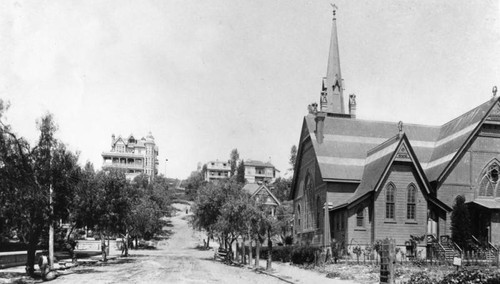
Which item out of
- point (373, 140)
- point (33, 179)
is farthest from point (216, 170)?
point (33, 179)

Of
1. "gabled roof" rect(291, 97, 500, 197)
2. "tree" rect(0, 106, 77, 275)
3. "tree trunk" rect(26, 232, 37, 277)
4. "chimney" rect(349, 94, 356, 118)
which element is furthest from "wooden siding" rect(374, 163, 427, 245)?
"tree trunk" rect(26, 232, 37, 277)

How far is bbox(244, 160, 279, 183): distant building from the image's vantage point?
7065 inches

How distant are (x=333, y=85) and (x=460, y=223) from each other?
26.0 meters

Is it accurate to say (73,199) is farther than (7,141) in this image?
Yes

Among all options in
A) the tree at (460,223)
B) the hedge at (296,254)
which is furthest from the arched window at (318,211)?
the tree at (460,223)

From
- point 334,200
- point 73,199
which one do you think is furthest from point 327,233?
point 73,199

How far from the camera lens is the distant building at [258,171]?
179 metres

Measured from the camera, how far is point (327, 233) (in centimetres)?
4569

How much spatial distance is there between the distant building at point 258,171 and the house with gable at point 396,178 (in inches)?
4898

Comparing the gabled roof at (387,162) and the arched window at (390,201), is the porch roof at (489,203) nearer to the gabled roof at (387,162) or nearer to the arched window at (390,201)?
the gabled roof at (387,162)

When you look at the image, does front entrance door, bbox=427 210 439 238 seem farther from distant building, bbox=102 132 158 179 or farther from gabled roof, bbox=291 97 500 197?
distant building, bbox=102 132 158 179

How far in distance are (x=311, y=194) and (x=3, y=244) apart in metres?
30.8

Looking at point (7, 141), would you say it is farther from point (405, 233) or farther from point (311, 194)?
point (311, 194)

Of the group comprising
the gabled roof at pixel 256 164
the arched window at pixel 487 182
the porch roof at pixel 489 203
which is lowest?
the porch roof at pixel 489 203
